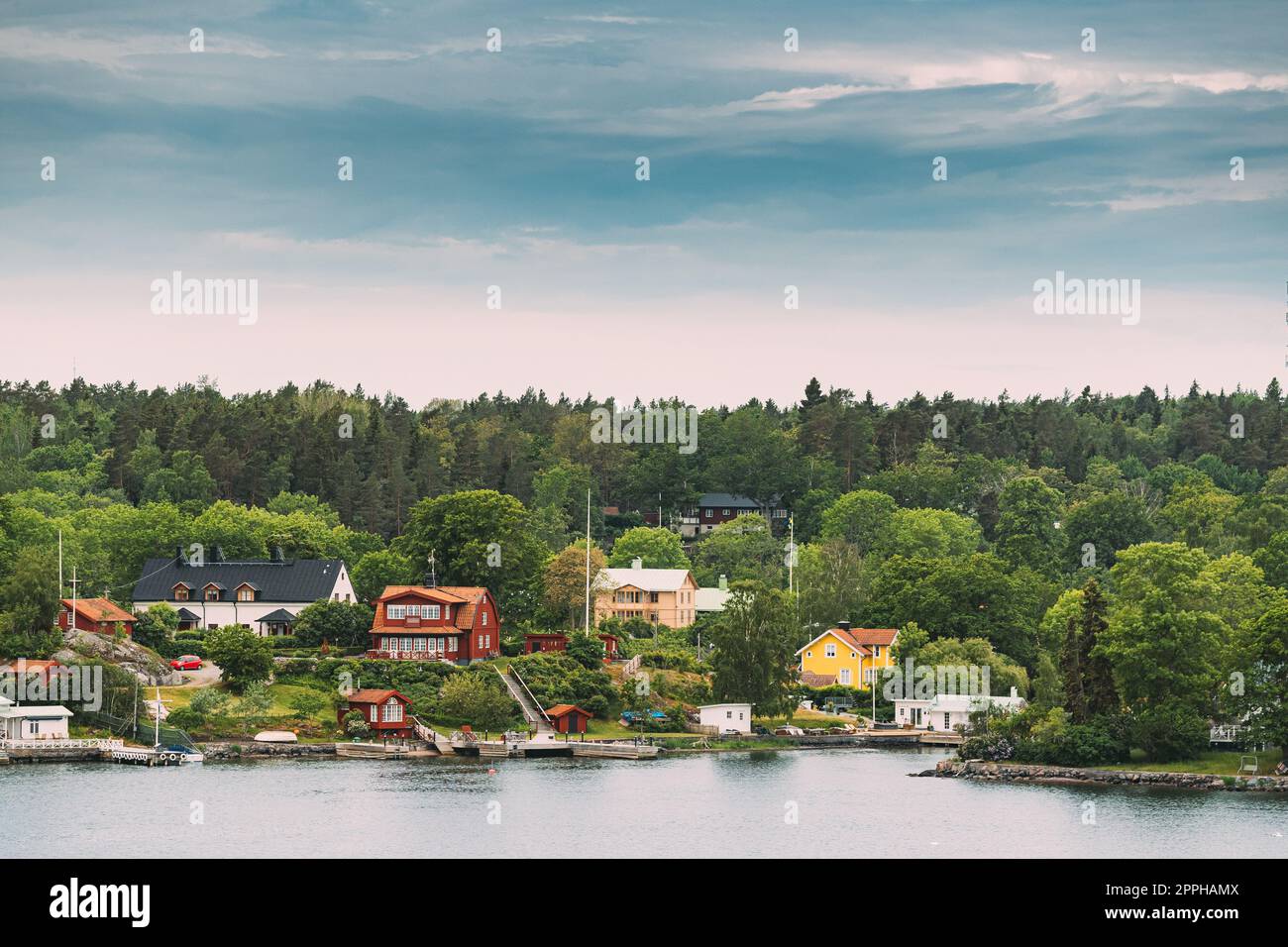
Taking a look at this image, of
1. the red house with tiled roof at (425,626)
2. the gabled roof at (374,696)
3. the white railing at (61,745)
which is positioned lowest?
the white railing at (61,745)

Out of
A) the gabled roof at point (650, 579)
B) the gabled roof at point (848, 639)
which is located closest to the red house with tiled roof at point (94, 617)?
the gabled roof at point (650, 579)

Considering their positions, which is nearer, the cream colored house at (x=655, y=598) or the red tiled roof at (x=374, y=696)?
the red tiled roof at (x=374, y=696)

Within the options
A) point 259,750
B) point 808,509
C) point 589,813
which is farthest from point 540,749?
point 808,509

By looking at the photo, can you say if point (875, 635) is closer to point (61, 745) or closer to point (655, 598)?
point (655, 598)

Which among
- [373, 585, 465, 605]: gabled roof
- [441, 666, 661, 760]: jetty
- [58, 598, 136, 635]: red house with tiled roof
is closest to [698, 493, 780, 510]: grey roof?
[373, 585, 465, 605]: gabled roof

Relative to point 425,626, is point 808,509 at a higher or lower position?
higher

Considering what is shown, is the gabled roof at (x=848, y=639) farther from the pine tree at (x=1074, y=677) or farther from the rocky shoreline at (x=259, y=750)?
the rocky shoreline at (x=259, y=750)
